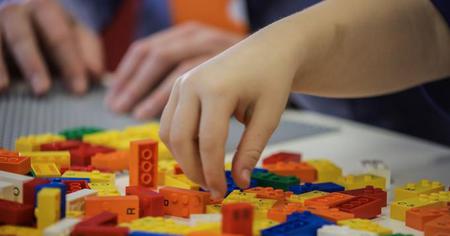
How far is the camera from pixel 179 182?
0.56 meters

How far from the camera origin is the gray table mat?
0.82m

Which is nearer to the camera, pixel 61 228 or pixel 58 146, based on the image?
pixel 61 228

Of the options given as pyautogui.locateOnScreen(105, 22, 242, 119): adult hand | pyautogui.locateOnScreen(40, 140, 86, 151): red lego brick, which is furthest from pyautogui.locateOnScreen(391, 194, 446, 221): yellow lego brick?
pyautogui.locateOnScreen(105, 22, 242, 119): adult hand

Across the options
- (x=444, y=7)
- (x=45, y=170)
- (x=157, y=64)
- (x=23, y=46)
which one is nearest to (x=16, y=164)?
(x=45, y=170)

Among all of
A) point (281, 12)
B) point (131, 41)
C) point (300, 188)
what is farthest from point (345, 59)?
point (131, 41)

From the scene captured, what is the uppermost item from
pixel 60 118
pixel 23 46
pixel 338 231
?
pixel 23 46

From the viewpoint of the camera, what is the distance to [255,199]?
51 centimetres

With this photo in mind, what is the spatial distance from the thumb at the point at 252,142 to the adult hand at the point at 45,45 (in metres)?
0.69

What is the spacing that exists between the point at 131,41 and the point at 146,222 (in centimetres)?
134

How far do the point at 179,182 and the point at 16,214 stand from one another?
0.15 meters

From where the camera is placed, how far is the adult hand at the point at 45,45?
1118 mm

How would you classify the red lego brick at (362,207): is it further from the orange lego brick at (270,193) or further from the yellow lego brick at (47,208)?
the yellow lego brick at (47,208)

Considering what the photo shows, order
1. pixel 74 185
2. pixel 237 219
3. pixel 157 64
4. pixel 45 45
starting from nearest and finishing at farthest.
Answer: pixel 237 219
pixel 74 185
pixel 157 64
pixel 45 45

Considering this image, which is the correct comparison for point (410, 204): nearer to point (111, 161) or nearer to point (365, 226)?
point (365, 226)
